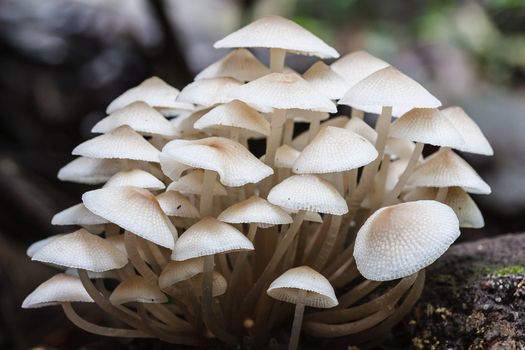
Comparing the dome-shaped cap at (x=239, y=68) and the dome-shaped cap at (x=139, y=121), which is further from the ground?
the dome-shaped cap at (x=239, y=68)

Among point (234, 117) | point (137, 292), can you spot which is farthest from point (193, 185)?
point (137, 292)

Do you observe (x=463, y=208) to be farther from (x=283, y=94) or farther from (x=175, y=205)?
(x=175, y=205)

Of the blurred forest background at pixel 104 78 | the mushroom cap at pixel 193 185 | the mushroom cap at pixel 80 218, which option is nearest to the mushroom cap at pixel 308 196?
the mushroom cap at pixel 193 185

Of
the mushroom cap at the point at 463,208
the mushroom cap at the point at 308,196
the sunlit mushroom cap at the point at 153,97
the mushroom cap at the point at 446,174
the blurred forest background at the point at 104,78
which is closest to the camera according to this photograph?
the mushroom cap at the point at 308,196

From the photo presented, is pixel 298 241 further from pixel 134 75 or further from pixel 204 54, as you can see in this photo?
pixel 204 54

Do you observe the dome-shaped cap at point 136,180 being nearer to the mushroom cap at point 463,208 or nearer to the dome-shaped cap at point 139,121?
the dome-shaped cap at point 139,121

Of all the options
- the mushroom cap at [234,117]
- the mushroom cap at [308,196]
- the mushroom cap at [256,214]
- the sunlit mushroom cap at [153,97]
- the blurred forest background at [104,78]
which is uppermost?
the mushroom cap at [234,117]
